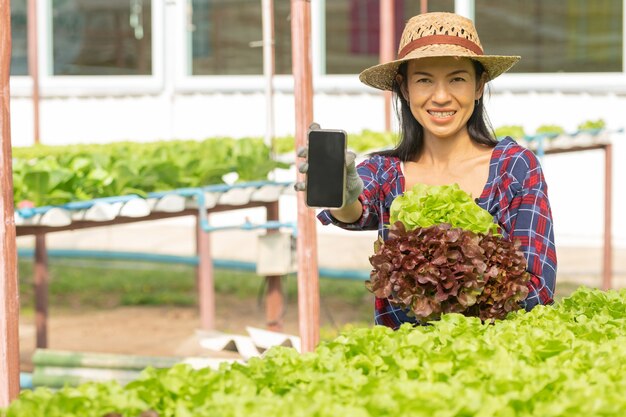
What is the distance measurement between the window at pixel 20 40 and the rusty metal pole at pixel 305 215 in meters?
10.8

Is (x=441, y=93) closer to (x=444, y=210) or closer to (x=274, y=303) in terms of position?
(x=444, y=210)

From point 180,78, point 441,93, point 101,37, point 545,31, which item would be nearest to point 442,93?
point 441,93

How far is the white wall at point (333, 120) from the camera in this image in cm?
1184

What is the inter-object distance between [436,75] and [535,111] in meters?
8.52

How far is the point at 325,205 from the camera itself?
3178 millimetres

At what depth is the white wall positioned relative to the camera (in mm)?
11844

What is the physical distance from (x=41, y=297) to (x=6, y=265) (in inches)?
183

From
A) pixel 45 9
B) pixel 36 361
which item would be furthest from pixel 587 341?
A: pixel 45 9

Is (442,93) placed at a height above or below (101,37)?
below

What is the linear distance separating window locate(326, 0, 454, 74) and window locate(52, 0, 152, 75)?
78.3 inches

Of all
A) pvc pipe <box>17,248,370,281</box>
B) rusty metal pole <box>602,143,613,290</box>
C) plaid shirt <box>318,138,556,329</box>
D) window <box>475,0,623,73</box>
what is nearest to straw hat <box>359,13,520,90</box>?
plaid shirt <box>318,138,556,329</box>

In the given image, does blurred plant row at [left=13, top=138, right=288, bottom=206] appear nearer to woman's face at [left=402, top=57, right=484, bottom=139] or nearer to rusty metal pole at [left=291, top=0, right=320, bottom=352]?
rusty metal pole at [left=291, top=0, right=320, bottom=352]

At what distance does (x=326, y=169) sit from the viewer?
10.4ft

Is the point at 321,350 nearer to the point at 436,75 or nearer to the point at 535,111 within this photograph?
the point at 436,75
